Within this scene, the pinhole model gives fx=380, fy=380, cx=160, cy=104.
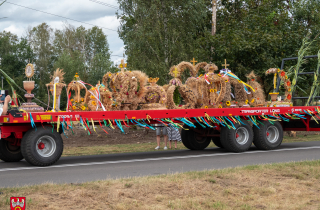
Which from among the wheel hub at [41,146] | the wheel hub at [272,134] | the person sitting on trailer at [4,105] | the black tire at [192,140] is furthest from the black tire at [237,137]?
the person sitting on trailer at [4,105]

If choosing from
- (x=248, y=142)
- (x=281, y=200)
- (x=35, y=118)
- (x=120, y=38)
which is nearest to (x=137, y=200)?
(x=281, y=200)

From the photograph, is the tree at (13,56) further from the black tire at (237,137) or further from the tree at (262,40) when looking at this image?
the black tire at (237,137)

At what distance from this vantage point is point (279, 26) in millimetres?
20516

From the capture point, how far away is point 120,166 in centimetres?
945

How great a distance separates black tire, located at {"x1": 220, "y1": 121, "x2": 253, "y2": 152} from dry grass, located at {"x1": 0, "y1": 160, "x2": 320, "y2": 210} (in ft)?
14.7

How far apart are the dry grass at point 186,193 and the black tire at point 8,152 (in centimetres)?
443

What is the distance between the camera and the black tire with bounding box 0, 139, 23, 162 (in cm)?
1024

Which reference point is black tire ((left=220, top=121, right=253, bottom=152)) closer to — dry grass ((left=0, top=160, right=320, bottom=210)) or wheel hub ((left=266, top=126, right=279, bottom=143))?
wheel hub ((left=266, top=126, right=279, bottom=143))

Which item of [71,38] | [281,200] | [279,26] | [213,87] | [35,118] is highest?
[71,38]

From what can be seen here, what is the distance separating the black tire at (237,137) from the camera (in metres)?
12.0

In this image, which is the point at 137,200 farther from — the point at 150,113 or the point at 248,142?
the point at 248,142

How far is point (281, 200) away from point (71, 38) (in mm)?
49756

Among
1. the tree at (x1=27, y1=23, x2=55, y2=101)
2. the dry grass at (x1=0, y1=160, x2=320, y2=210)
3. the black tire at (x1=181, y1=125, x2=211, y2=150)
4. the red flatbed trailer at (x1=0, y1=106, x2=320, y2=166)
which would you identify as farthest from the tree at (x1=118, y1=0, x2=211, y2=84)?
the tree at (x1=27, y1=23, x2=55, y2=101)

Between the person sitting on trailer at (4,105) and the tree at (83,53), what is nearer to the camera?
the person sitting on trailer at (4,105)
